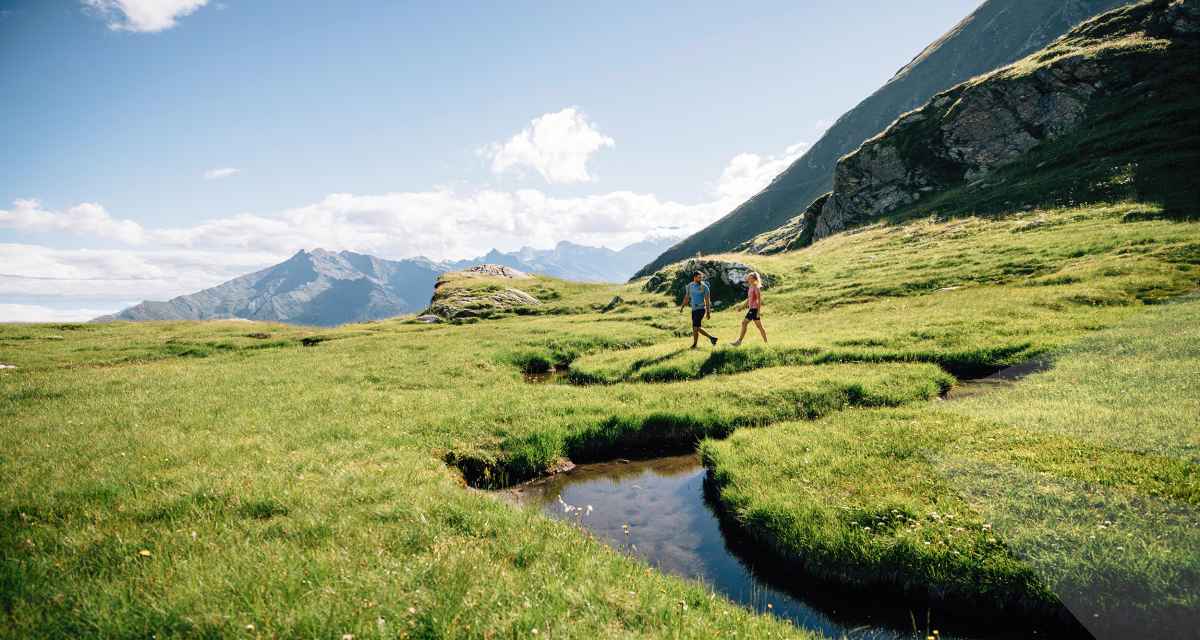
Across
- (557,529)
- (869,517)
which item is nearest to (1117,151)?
(869,517)

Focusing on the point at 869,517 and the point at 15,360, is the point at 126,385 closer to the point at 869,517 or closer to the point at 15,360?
the point at 15,360

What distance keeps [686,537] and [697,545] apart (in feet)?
1.11

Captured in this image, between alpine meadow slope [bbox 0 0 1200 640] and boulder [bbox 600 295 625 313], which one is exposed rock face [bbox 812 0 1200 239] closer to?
boulder [bbox 600 295 625 313]

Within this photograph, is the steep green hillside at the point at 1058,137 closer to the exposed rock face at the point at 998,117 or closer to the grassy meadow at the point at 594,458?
the exposed rock face at the point at 998,117

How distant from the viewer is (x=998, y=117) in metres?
71.1

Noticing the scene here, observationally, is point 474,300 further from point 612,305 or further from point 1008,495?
point 1008,495

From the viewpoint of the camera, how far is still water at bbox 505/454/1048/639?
6977mm

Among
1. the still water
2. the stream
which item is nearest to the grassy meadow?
the stream

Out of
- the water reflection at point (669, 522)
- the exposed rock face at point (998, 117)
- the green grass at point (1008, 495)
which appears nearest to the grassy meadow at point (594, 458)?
the green grass at point (1008, 495)

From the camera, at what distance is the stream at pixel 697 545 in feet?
22.3

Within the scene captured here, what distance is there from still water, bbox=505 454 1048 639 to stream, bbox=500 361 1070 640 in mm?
15

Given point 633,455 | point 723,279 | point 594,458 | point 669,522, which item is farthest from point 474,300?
point 669,522

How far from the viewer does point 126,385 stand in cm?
1917

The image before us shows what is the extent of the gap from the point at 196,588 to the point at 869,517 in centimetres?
974
